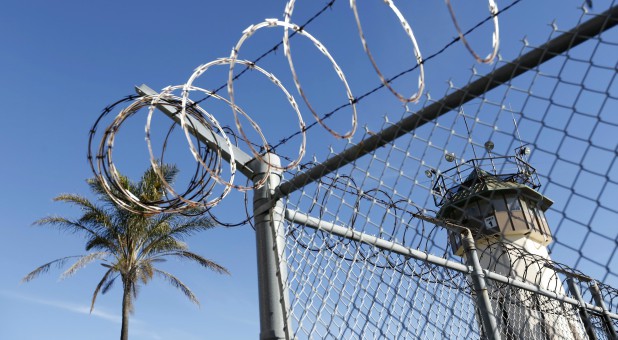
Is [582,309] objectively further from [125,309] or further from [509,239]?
[125,309]

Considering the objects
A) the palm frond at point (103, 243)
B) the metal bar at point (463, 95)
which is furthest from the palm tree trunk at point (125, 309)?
the metal bar at point (463, 95)

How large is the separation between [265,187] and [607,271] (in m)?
1.87

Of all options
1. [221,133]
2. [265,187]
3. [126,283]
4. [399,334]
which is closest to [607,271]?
[399,334]

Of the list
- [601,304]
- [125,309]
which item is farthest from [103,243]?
[601,304]

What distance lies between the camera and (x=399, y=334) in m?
3.32

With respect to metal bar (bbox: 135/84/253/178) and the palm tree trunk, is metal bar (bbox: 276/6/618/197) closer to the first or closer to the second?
metal bar (bbox: 135/84/253/178)

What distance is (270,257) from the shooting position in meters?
2.97

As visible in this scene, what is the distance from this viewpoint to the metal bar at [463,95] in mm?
1919

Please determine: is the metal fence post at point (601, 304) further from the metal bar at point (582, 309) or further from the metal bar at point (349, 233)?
the metal bar at point (349, 233)

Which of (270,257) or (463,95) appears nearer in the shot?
(463,95)

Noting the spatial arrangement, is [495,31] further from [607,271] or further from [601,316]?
[601,316]

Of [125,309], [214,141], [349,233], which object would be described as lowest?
[349,233]

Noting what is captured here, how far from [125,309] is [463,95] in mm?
16625

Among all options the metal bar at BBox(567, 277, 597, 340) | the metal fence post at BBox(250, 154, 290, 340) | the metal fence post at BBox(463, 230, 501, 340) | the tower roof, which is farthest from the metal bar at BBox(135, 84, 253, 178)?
the metal bar at BBox(567, 277, 597, 340)
